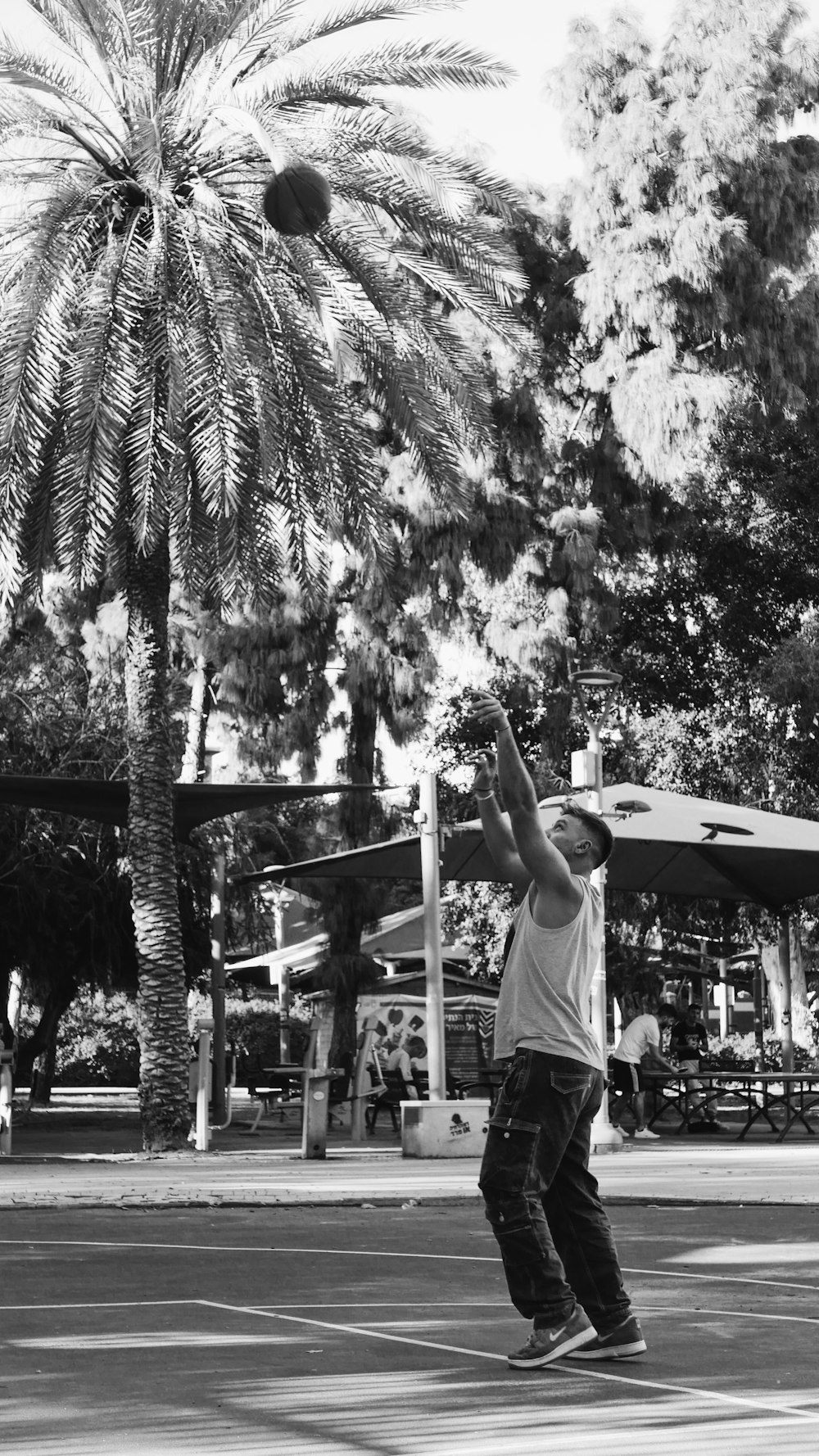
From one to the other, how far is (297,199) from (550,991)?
10.5m

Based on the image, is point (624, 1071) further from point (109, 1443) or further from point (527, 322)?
point (109, 1443)

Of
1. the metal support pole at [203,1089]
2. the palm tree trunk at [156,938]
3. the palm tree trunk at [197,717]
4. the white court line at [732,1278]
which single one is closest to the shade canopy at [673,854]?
the palm tree trunk at [156,938]

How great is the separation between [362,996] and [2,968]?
18.7 ft

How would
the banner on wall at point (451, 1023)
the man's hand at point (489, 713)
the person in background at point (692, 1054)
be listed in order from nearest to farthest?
the man's hand at point (489, 713)
the person in background at point (692, 1054)
the banner on wall at point (451, 1023)

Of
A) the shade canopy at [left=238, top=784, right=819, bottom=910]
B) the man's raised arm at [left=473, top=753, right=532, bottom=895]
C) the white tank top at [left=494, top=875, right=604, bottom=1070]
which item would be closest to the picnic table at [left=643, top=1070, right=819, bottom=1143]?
the shade canopy at [left=238, top=784, right=819, bottom=910]

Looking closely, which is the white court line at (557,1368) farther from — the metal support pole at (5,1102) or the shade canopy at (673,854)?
the metal support pole at (5,1102)

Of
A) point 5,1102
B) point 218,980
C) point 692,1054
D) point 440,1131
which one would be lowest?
point 440,1131

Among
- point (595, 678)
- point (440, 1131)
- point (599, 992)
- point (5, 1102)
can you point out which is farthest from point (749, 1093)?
point (5, 1102)

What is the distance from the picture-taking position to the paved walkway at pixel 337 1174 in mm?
11609

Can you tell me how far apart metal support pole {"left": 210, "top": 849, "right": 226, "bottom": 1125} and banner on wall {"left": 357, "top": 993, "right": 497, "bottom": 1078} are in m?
4.73

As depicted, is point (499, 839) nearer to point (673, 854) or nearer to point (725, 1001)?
point (673, 854)

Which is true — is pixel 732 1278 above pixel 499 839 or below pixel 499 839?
below

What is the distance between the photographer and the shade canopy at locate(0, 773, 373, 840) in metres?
16.2

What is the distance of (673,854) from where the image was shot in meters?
19.9
